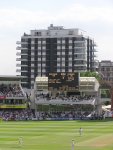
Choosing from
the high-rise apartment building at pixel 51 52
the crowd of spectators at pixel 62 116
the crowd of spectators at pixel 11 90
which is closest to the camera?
the crowd of spectators at pixel 62 116

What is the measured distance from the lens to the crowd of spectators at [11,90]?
9394cm

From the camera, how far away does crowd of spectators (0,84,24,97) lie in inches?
3698

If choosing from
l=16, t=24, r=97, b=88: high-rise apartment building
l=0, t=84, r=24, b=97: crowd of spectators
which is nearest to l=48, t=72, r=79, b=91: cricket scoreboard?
l=0, t=84, r=24, b=97: crowd of spectators

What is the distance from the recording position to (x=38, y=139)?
4678 centimetres

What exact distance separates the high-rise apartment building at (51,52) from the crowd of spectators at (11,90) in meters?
67.0

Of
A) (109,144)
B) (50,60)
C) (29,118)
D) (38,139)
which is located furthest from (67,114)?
(50,60)

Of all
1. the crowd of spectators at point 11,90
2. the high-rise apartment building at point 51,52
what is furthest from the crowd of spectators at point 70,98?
the high-rise apartment building at point 51,52

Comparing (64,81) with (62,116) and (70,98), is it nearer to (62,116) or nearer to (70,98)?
(70,98)

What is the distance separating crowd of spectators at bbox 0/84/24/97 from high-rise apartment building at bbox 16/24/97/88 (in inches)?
2640

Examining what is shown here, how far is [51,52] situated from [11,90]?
71.0 meters

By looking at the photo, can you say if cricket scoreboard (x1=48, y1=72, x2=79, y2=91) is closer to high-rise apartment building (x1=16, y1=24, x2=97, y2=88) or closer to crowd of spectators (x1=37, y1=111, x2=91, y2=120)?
crowd of spectators (x1=37, y1=111, x2=91, y2=120)

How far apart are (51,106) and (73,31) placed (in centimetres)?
7549

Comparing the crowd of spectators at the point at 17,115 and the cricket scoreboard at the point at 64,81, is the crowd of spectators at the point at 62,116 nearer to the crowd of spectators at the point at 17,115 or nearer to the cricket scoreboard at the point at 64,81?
the crowd of spectators at the point at 17,115

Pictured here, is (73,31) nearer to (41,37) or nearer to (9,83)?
(41,37)
